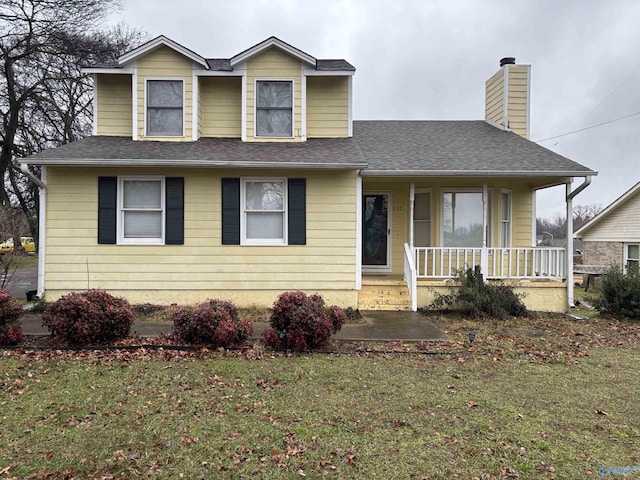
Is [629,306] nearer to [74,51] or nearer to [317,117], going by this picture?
[317,117]

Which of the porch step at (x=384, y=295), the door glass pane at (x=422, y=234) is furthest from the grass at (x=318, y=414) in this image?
the door glass pane at (x=422, y=234)

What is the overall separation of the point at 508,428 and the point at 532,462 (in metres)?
0.55

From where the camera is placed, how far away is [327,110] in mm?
9867

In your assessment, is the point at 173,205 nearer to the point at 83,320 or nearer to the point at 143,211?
the point at 143,211

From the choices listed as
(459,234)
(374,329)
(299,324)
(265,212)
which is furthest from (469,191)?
(299,324)

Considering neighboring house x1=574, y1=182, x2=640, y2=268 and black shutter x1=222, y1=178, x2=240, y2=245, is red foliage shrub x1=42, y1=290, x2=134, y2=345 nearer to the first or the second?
black shutter x1=222, y1=178, x2=240, y2=245

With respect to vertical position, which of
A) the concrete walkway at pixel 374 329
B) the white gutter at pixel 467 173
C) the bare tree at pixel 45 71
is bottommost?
the concrete walkway at pixel 374 329

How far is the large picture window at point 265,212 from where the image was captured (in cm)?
906

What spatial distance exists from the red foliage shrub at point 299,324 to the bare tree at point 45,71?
1742cm

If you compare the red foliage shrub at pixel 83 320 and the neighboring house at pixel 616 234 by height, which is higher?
the neighboring house at pixel 616 234

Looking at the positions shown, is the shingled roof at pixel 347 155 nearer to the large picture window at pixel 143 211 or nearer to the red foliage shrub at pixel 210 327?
the large picture window at pixel 143 211

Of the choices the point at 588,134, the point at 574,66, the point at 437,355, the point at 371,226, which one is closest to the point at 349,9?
the point at 371,226

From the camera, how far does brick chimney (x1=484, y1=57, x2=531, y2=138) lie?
1167 cm

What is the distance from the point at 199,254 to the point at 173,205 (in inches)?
46.8
